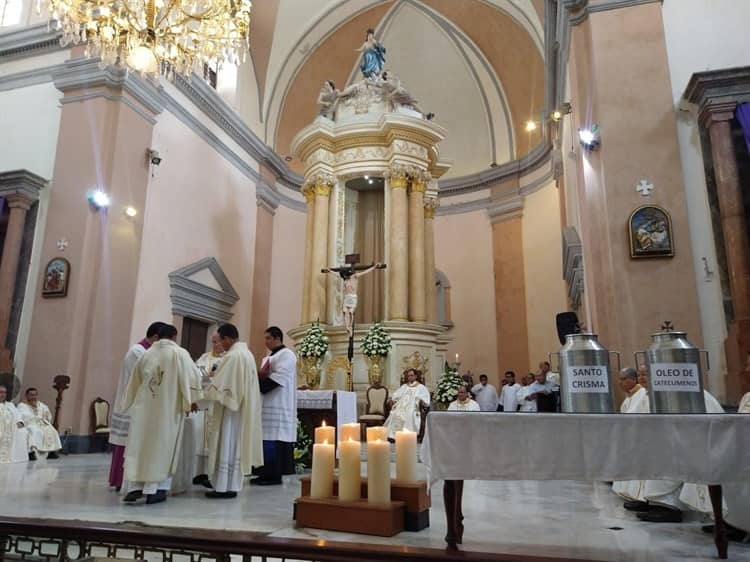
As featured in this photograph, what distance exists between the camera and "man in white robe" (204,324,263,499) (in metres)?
4.61

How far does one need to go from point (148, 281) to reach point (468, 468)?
946cm

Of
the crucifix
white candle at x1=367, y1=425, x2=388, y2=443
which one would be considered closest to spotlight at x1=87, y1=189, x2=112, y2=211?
the crucifix

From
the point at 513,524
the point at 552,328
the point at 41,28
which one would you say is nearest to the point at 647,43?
the point at 513,524

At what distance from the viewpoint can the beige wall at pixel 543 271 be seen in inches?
571

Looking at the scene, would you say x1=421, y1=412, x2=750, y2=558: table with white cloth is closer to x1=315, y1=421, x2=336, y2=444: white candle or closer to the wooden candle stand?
the wooden candle stand

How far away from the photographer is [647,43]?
23.2 feet

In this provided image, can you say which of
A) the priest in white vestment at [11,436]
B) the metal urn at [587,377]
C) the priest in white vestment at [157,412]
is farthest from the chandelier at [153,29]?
the metal urn at [587,377]

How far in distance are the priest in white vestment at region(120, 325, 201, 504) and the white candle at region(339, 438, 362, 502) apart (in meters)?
1.73

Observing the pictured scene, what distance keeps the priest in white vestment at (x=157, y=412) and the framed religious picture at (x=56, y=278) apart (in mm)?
5695

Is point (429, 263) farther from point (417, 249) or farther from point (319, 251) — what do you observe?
point (319, 251)

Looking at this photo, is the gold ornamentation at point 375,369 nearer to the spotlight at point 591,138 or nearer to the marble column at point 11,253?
the spotlight at point 591,138

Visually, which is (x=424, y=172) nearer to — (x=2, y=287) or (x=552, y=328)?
(x=552, y=328)

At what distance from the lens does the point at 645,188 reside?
666cm

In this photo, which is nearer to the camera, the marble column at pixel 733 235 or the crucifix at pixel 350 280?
the marble column at pixel 733 235
